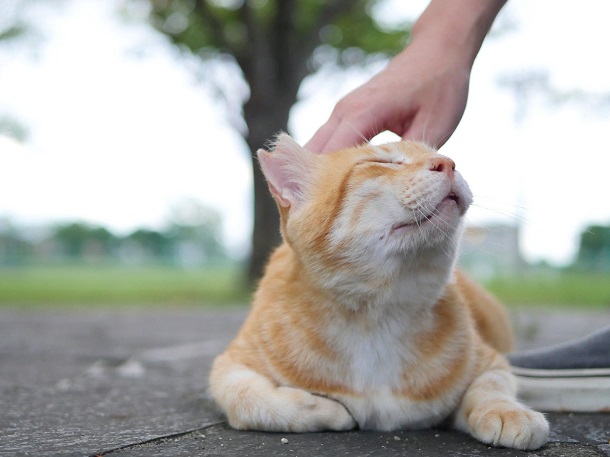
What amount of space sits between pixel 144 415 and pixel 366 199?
0.93 meters

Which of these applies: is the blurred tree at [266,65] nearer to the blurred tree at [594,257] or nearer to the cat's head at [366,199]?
the blurred tree at [594,257]

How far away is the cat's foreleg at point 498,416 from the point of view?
158 centimetres

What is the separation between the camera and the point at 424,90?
2.16 m

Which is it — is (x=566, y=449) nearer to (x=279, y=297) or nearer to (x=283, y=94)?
(x=279, y=297)

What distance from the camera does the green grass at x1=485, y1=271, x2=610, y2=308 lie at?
10297 mm

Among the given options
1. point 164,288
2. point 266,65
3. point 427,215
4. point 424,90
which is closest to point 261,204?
point 266,65

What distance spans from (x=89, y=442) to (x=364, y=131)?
126cm

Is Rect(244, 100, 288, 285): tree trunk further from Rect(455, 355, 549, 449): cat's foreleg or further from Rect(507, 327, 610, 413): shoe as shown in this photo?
Rect(455, 355, 549, 449): cat's foreleg

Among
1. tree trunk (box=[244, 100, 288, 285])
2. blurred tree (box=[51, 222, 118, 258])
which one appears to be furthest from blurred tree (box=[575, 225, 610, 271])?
blurred tree (box=[51, 222, 118, 258])

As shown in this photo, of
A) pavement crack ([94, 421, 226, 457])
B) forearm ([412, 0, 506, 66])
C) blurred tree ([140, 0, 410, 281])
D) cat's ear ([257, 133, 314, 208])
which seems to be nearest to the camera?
pavement crack ([94, 421, 226, 457])

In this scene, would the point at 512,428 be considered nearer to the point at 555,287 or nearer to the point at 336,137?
the point at 336,137

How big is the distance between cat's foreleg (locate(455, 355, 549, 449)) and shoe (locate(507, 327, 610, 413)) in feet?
0.90

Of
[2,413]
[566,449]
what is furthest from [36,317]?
[566,449]

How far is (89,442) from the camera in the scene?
1.62 m
